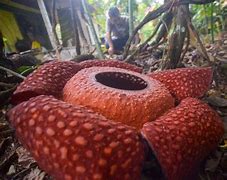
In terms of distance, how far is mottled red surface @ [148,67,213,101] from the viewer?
1.66 meters

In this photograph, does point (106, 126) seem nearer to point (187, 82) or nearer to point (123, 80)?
point (123, 80)

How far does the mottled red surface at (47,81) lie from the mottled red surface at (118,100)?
61 mm

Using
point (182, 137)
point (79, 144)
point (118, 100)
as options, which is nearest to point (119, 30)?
point (118, 100)

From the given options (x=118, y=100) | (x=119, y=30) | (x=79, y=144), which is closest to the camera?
(x=79, y=144)

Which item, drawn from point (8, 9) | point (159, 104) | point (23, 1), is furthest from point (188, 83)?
point (23, 1)

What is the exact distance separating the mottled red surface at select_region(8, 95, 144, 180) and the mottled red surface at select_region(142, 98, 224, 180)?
87mm

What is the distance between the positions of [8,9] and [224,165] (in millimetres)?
7473

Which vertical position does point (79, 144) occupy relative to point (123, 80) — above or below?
above

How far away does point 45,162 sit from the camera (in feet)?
3.55

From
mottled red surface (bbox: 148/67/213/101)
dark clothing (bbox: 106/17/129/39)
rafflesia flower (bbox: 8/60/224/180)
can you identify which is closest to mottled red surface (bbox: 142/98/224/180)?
rafflesia flower (bbox: 8/60/224/180)

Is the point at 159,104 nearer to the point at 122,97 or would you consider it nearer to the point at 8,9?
the point at 122,97

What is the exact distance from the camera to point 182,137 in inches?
46.8

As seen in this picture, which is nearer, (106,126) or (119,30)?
(106,126)

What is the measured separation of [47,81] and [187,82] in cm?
72
